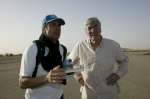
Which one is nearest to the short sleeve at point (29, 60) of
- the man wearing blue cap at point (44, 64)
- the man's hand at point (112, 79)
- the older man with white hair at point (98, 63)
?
the man wearing blue cap at point (44, 64)

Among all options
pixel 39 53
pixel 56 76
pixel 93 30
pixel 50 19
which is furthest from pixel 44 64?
pixel 93 30

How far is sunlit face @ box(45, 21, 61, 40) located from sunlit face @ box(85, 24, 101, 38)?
154cm

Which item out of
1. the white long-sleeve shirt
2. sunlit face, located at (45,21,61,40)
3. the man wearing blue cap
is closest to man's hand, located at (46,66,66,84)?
the man wearing blue cap

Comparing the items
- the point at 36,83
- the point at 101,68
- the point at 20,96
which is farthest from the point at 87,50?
the point at 20,96

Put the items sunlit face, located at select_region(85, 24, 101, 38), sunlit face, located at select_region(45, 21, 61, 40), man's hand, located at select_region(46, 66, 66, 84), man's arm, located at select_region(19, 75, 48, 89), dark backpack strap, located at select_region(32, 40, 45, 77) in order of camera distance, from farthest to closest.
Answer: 1. sunlit face, located at select_region(85, 24, 101, 38)
2. sunlit face, located at select_region(45, 21, 61, 40)
3. dark backpack strap, located at select_region(32, 40, 45, 77)
4. man's arm, located at select_region(19, 75, 48, 89)
5. man's hand, located at select_region(46, 66, 66, 84)

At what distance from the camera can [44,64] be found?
15.2 ft

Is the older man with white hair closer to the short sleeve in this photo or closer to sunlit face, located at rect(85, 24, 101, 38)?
sunlit face, located at rect(85, 24, 101, 38)

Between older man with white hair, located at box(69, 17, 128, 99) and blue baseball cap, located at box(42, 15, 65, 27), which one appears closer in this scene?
blue baseball cap, located at box(42, 15, 65, 27)

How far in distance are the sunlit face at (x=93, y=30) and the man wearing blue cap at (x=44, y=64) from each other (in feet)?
4.84

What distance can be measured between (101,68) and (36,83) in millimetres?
2258

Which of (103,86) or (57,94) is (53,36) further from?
(103,86)

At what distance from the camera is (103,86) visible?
644 centimetres

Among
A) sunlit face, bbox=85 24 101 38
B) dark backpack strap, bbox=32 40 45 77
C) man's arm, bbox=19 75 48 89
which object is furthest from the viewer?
sunlit face, bbox=85 24 101 38

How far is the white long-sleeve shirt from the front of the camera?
21.2ft
